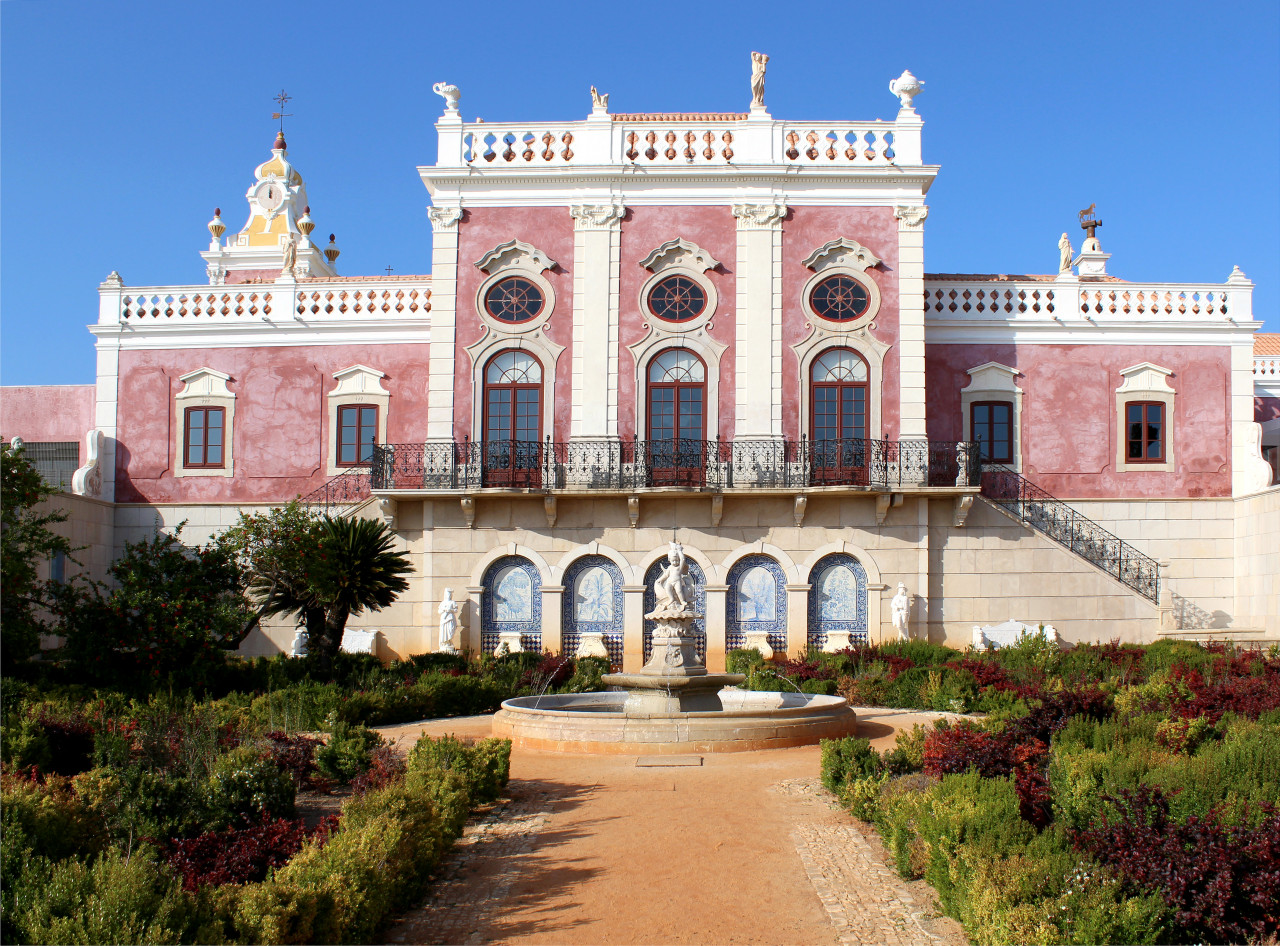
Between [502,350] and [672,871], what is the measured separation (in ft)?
59.0

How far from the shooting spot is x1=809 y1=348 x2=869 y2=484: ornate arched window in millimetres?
25000

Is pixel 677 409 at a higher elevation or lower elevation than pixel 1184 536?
higher

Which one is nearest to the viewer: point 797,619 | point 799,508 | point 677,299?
point 799,508

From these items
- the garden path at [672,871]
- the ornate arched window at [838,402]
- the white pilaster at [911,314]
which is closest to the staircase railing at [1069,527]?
the white pilaster at [911,314]

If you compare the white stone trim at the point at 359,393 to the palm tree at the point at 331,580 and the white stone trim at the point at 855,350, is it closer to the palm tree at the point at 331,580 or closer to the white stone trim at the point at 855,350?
the palm tree at the point at 331,580

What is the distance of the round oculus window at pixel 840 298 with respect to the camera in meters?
25.5

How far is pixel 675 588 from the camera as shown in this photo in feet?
53.9

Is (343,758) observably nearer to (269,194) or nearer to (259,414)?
(259,414)

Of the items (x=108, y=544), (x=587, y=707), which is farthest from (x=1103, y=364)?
(x=108, y=544)

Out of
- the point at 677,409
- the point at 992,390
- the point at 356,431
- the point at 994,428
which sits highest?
the point at 992,390

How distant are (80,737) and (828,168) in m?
→ 19.2

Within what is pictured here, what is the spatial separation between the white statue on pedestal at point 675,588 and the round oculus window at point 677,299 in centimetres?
987

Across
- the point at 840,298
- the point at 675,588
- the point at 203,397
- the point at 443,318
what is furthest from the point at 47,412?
the point at 675,588

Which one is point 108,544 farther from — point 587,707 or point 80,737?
point 80,737
